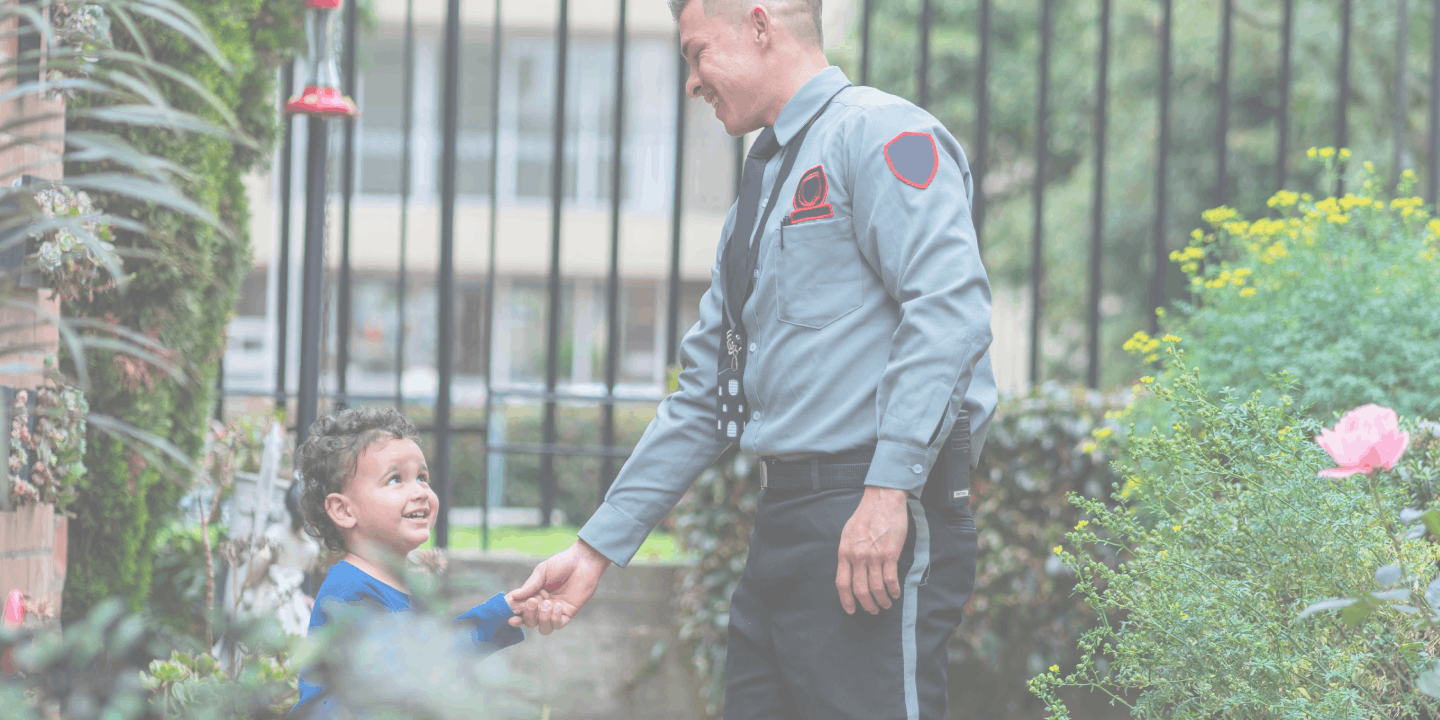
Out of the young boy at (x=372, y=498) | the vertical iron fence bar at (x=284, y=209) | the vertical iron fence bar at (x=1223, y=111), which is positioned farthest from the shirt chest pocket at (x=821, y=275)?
the vertical iron fence bar at (x=1223, y=111)

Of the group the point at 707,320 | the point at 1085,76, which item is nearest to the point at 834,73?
the point at 707,320

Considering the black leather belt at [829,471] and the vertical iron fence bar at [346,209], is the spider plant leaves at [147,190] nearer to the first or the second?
the black leather belt at [829,471]

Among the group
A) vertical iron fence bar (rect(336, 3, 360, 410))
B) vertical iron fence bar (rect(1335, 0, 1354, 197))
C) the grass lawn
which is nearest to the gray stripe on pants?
the grass lawn

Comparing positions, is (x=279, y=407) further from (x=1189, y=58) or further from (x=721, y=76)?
(x=1189, y=58)

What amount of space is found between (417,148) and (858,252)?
44.5ft

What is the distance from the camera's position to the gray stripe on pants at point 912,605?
166 centimetres

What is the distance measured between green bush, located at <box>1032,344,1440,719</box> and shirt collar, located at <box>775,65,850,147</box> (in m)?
0.73

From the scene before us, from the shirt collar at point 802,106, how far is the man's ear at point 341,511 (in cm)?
94

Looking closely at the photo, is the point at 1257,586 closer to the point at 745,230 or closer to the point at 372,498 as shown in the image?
the point at 745,230

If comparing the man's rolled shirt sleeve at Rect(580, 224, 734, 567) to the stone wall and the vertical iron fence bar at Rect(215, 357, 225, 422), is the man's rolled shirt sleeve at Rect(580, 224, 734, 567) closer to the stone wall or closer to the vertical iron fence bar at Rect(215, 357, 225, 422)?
the stone wall

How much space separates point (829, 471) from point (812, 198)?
42 cm

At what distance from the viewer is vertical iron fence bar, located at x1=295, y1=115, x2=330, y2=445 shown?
2846mm

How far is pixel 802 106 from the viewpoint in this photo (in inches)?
73.9

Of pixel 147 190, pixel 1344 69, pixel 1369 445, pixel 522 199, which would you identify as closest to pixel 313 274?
pixel 147 190
